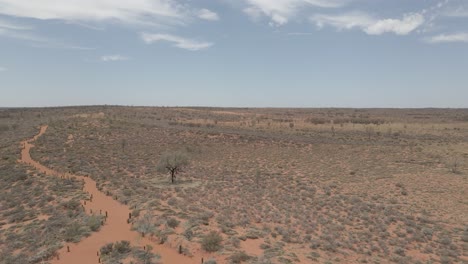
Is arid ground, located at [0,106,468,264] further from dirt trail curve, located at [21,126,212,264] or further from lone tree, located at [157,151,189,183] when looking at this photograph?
lone tree, located at [157,151,189,183]

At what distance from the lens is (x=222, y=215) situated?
18594mm

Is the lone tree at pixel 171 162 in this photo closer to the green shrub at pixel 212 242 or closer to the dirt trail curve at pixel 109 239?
the dirt trail curve at pixel 109 239

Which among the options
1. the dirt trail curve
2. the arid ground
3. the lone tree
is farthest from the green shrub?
the lone tree

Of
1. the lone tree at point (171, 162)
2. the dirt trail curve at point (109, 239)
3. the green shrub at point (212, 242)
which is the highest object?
the lone tree at point (171, 162)

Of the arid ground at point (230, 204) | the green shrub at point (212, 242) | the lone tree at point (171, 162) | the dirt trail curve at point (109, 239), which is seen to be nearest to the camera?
the dirt trail curve at point (109, 239)

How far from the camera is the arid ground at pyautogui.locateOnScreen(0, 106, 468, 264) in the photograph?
1455cm

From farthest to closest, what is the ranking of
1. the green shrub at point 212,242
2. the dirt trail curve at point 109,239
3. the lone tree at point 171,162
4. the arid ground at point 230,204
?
the lone tree at point 171,162 < the arid ground at point 230,204 < the green shrub at point 212,242 < the dirt trail curve at point 109,239

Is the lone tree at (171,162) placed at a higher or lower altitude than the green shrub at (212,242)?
higher

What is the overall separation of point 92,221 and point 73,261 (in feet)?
11.2

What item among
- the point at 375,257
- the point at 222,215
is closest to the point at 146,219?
the point at 222,215

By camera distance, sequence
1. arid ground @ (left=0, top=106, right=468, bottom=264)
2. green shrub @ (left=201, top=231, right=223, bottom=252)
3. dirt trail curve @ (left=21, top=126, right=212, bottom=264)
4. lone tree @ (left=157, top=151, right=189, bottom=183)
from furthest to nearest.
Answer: lone tree @ (left=157, top=151, right=189, bottom=183), arid ground @ (left=0, top=106, right=468, bottom=264), green shrub @ (left=201, top=231, right=223, bottom=252), dirt trail curve @ (left=21, top=126, right=212, bottom=264)

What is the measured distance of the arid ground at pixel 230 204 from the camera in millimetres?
14547

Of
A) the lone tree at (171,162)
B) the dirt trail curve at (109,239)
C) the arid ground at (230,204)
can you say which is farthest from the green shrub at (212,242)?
the lone tree at (171,162)

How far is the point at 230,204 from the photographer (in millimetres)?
20906
